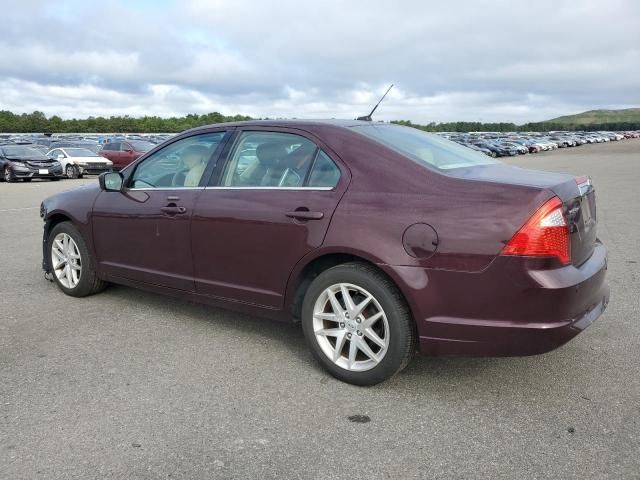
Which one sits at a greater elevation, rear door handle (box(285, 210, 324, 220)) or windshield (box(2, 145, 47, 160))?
rear door handle (box(285, 210, 324, 220))

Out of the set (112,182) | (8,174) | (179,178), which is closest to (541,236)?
(179,178)

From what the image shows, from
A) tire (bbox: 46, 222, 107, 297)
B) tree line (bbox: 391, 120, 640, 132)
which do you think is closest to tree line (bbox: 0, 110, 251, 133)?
tree line (bbox: 391, 120, 640, 132)

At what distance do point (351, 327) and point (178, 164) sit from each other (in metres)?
2.05

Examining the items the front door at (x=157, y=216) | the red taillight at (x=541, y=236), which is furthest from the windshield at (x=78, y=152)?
the red taillight at (x=541, y=236)

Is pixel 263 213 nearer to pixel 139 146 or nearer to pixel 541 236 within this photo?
pixel 541 236

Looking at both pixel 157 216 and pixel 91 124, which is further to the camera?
pixel 91 124

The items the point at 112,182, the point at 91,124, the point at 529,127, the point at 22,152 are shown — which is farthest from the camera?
the point at 529,127

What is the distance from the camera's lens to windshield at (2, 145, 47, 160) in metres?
24.1

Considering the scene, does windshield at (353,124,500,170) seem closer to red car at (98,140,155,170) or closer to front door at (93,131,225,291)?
front door at (93,131,225,291)

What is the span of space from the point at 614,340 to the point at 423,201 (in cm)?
204

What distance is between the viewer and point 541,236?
3129 mm

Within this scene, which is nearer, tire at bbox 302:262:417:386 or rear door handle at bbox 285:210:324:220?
tire at bbox 302:262:417:386

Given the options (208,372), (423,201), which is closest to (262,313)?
(208,372)

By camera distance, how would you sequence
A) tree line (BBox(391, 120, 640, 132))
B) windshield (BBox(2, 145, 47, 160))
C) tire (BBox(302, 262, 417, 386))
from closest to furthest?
tire (BBox(302, 262, 417, 386)) < windshield (BBox(2, 145, 47, 160)) < tree line (BBox(391, 120, 640, 132))
